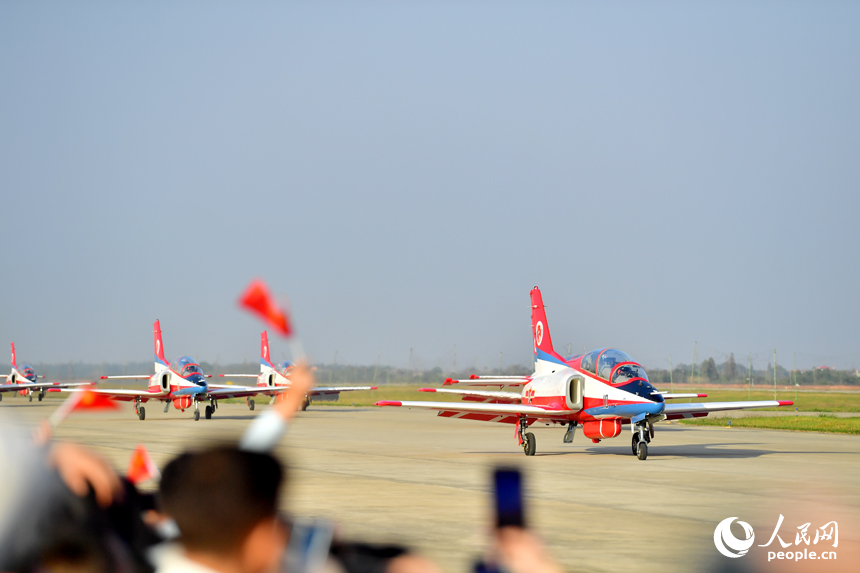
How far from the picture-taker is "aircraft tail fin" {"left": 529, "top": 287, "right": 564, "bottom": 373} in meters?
20.9

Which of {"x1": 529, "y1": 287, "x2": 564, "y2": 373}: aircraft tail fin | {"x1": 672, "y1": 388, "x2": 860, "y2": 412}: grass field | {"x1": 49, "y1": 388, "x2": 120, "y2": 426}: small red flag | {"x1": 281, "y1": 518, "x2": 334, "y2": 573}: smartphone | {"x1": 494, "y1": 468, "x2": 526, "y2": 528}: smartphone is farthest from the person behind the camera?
{"x1": 672, "y1": 388, "x2": 860, "y2": 412}: grass field

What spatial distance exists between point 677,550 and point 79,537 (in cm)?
754

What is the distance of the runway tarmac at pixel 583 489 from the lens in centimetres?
850

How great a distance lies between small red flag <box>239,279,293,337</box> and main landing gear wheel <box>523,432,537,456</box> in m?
18.3

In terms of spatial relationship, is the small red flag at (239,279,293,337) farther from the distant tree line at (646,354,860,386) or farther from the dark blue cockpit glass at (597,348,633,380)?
the distant tree line at (646,354,860,386)

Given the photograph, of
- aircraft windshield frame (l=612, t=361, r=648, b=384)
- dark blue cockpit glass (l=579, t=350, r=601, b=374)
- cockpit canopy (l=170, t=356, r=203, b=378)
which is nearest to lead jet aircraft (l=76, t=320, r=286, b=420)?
cockpit canopy (l=170, t=356, r=203, b=378)

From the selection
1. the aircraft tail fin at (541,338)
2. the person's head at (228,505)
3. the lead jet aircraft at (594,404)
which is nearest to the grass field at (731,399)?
the aircraft tail fin at (541,338)

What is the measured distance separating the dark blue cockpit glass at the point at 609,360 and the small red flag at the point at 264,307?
1742 centimetres

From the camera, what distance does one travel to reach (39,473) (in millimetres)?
1913

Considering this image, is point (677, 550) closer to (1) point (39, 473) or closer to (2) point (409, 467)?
(1) point (39, 473)

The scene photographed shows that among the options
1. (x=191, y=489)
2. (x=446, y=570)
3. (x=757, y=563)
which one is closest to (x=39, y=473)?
(x=191, y=489)

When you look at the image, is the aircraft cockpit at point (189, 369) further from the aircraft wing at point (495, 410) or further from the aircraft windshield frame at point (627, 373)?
the aircraft windshield frame at point (627, 373)

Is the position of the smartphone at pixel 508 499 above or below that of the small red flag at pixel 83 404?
below

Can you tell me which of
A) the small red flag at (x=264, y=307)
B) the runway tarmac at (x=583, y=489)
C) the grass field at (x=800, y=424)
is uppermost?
the small red flag at (x=264, y=307)
